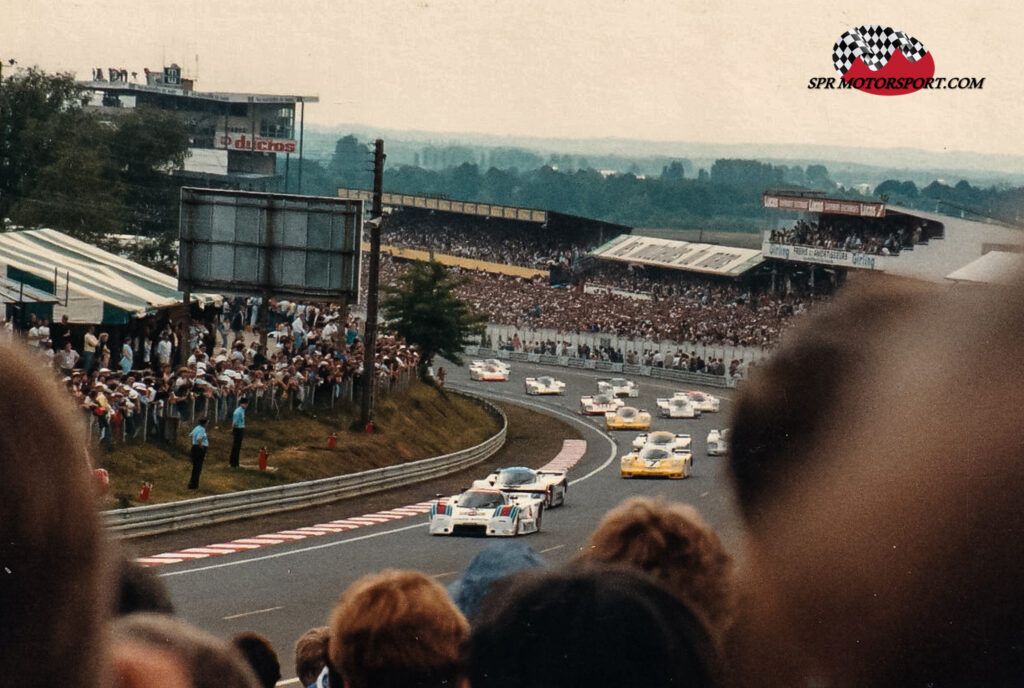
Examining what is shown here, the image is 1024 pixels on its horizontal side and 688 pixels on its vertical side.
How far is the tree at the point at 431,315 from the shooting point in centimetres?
4338

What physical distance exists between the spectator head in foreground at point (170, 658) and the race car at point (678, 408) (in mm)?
43228

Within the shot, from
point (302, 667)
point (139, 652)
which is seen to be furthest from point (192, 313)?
point (139, 652)

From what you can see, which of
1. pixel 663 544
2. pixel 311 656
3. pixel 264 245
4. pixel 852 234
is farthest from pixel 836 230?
pixel 663 544

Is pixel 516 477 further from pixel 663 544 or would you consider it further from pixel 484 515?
pixel 663 544

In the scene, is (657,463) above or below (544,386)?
above

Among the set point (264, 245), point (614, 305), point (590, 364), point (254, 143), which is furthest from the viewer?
point (254, 143)

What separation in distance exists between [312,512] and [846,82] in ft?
65.2

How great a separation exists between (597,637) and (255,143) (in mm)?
68640

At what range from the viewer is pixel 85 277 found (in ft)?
98.2

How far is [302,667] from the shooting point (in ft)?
18.4

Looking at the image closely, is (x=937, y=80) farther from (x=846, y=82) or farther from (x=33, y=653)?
(x=33, y=653)

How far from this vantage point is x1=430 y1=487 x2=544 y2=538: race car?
2348 cm

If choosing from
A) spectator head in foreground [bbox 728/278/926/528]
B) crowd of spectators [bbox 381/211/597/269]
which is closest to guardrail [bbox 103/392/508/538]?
spectator head in foreground [bbox 728/278/926/528]

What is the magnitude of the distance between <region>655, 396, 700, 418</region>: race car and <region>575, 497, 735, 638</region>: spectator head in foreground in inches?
1661
